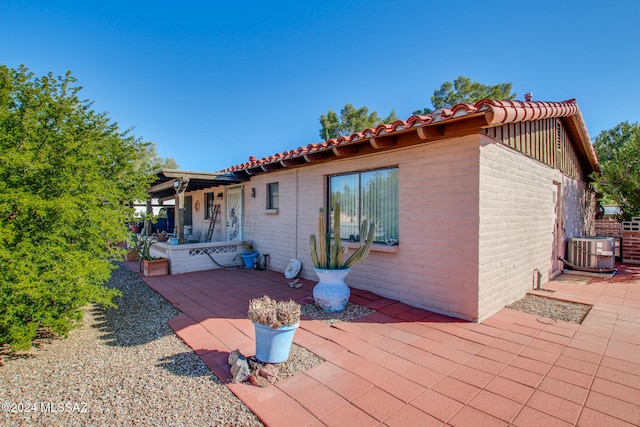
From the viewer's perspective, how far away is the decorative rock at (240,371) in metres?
2.95

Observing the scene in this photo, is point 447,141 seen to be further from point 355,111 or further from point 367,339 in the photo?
point 355,111

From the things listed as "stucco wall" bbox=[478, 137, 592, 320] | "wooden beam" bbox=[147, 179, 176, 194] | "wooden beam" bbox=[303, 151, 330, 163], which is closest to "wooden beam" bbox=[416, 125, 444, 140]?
"stucco wall" bbox=[478, 137, 592, 320]

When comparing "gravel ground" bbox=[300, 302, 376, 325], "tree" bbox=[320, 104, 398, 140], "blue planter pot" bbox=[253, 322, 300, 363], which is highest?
"tree" bbox=[320, 104, 398, 140]

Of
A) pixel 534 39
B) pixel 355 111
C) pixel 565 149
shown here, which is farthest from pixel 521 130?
pixel 355 111

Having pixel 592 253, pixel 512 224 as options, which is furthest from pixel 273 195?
pixel 592 253

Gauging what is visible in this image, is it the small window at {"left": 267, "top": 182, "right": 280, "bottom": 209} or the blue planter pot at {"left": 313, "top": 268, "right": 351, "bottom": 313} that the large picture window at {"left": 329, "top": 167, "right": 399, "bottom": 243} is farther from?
the small window at {"left": 267, "top": 182, "right": 280, "bottom": 209}

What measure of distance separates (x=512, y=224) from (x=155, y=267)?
8.45 metres

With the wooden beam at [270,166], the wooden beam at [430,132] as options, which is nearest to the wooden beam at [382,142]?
the wooden beam at [430,132]

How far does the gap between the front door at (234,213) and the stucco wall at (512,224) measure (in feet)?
25.0

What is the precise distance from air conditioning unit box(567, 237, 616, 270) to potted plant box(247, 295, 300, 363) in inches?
344

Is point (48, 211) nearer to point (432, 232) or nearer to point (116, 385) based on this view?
point (116, 385)

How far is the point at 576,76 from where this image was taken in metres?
10.2

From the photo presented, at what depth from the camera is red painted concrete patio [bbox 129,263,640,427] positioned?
247 centimetres

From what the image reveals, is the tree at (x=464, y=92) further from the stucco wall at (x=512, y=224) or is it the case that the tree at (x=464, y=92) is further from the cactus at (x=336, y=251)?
the cactus at (x=336, y=251)
